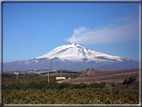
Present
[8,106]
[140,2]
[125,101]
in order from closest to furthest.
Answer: [140,2] < [8,106] < [125,101]

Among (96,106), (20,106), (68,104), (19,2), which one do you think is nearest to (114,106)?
(96,106)

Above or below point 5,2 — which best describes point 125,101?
below

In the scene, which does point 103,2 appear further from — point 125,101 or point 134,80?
point 134,80

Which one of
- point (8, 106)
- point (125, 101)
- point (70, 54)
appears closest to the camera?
point (8, 106)

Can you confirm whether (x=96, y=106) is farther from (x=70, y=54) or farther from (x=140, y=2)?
(x=70, y=54)


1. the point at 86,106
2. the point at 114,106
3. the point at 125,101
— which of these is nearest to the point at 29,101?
the point at 86,106

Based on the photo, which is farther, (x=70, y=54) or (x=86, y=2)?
(x=70, y=54)

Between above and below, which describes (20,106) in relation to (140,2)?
below

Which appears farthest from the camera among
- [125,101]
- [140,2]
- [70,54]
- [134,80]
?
[70,54]

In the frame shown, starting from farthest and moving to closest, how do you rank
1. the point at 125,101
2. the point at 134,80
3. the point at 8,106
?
1. the point at 134,80
2. the point at 125,101
3. the point at 8,106
